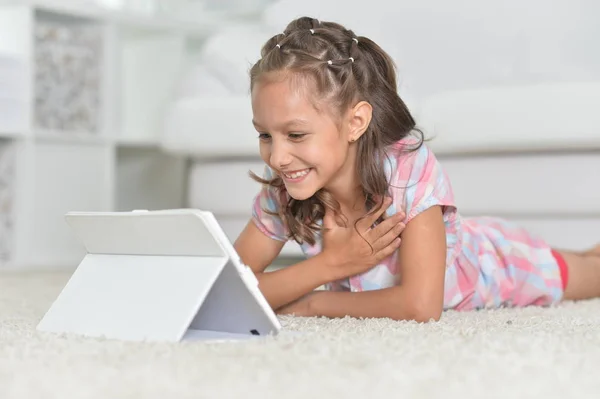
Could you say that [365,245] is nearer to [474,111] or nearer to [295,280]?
[295,280]

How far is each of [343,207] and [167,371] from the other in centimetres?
60

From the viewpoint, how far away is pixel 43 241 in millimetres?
2660

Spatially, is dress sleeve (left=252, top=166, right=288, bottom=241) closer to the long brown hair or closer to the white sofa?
the long brown hair

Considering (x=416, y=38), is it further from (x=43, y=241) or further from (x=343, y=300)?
(x=343, y=300)

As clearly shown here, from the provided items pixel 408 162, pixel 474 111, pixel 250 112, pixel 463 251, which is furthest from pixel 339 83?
pixel 250 112

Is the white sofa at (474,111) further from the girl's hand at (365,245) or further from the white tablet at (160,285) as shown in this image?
the white tablet at (160,285)

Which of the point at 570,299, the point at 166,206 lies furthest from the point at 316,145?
the point at 166,206

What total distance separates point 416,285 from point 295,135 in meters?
0.27

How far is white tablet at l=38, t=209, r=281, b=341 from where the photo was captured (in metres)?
1.02

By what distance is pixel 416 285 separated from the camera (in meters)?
1.24

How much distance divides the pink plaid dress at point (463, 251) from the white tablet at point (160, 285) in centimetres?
31

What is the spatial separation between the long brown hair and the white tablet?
28 cm

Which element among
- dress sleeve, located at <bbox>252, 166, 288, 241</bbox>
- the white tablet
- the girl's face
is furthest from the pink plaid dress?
the white tablet

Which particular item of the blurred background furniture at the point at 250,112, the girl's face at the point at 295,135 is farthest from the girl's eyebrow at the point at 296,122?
the blurred background furniture at the point at 250,112
